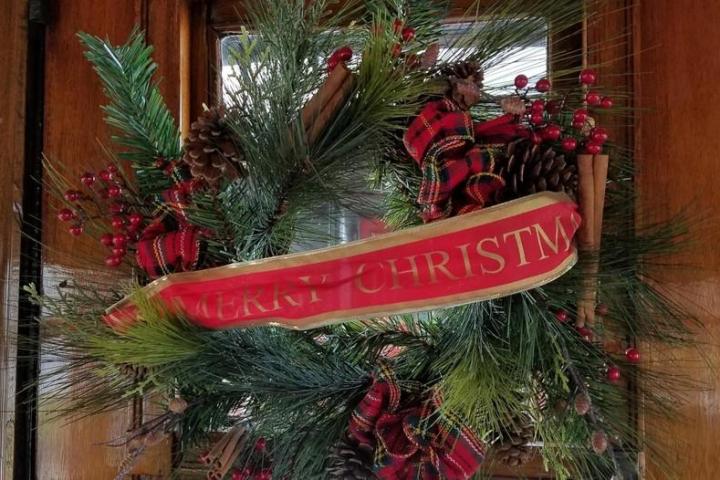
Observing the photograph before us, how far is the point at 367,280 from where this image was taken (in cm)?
48

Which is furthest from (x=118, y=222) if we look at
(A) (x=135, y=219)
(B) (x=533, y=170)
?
(B) (x=533, y=170)

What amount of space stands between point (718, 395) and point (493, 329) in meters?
0.29

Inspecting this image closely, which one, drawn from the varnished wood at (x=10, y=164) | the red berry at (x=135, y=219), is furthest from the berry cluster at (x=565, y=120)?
the varnished wood at (x=10, y=164)

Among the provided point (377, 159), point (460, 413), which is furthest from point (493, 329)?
point (377, 159)

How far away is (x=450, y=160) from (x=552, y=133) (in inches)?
3.4

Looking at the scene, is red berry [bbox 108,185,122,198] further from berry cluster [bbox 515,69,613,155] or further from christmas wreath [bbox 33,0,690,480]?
berry cluster [bbox 515,69,613,155]

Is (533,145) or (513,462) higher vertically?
(533,145)

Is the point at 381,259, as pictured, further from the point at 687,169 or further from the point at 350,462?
the point at 687,169

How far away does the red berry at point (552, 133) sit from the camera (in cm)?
50

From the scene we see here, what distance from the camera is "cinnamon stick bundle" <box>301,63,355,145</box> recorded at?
1.59 ft

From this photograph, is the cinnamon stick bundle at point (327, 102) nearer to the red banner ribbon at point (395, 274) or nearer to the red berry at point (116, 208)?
the red banner ribbon at point (395, 274)

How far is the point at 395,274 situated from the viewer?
18.9 inches

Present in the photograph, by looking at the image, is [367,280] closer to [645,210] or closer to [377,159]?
[377,159]

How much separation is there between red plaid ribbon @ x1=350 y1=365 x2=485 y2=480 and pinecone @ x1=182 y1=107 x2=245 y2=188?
0.22 metres
